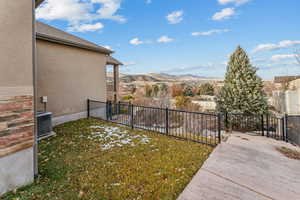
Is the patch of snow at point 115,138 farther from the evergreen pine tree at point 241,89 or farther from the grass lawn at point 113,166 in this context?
the evergreen pine tree at point 241,89

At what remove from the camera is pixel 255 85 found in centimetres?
820

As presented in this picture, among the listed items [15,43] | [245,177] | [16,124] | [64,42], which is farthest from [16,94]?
[64,42]

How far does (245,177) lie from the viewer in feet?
9.66

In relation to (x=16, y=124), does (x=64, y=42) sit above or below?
above

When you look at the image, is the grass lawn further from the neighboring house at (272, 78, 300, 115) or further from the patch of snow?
the neighboring house at (272, 78, 300, 115)

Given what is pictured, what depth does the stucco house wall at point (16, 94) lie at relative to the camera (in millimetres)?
2398

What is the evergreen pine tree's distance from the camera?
8.02 meters

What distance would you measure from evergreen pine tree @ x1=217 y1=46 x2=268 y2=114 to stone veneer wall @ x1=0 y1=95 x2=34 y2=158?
8.84 meters

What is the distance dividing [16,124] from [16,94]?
1.75ft

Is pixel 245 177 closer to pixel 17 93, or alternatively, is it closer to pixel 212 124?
pixel 17 93

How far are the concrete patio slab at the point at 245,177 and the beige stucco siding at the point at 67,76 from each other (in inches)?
276

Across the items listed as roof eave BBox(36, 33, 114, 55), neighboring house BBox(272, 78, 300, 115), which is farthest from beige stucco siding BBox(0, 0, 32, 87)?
neighboring house BBox(272, 78, 300, 115)

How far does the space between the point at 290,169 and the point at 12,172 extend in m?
5.68

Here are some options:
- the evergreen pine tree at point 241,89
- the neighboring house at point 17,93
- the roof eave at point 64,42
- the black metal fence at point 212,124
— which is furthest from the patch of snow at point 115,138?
the evergreen pine tree at point 241,89
